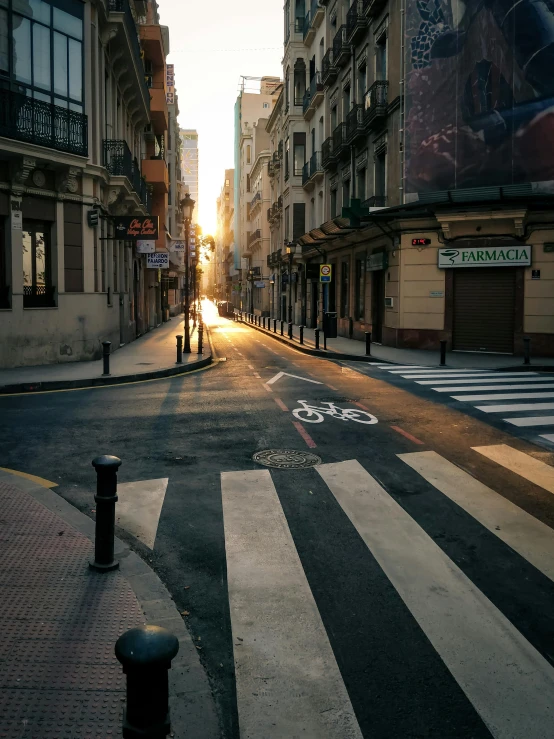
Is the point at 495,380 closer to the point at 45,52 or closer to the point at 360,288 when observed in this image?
the point at 45,52

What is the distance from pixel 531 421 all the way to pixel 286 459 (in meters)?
4.98

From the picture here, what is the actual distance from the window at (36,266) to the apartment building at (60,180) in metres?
0.03

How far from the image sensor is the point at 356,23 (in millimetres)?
28281

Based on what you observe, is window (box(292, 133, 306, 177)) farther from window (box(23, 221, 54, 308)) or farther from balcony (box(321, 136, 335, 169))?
window (box(23, 221, 54, 308))

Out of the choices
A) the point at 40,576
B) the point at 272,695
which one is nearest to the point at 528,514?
the point at 272,695

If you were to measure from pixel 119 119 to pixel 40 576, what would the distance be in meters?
25.1

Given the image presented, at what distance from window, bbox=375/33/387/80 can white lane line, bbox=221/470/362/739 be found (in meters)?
25.2

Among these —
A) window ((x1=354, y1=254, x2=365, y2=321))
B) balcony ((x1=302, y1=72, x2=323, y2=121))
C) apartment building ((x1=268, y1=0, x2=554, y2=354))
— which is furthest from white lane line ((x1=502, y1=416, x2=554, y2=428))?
balcony ((x1=302, y1=72, x2=323, y2=121))

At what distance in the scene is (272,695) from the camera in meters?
3.43

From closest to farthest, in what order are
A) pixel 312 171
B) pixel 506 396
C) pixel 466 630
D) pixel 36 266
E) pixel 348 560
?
pixel 466 630, pixel 348 560, pixel 506 396, pixel 36 266, pixel 312 171

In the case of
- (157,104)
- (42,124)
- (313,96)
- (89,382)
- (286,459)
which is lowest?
(286,459)

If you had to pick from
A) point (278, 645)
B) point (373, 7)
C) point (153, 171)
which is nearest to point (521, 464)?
point (278, 645)

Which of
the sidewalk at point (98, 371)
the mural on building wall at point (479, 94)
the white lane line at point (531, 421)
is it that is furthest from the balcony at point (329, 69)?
the white lane line at point (531, 421)

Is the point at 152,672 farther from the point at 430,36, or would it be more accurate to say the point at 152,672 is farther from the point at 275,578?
the point at 430,36
